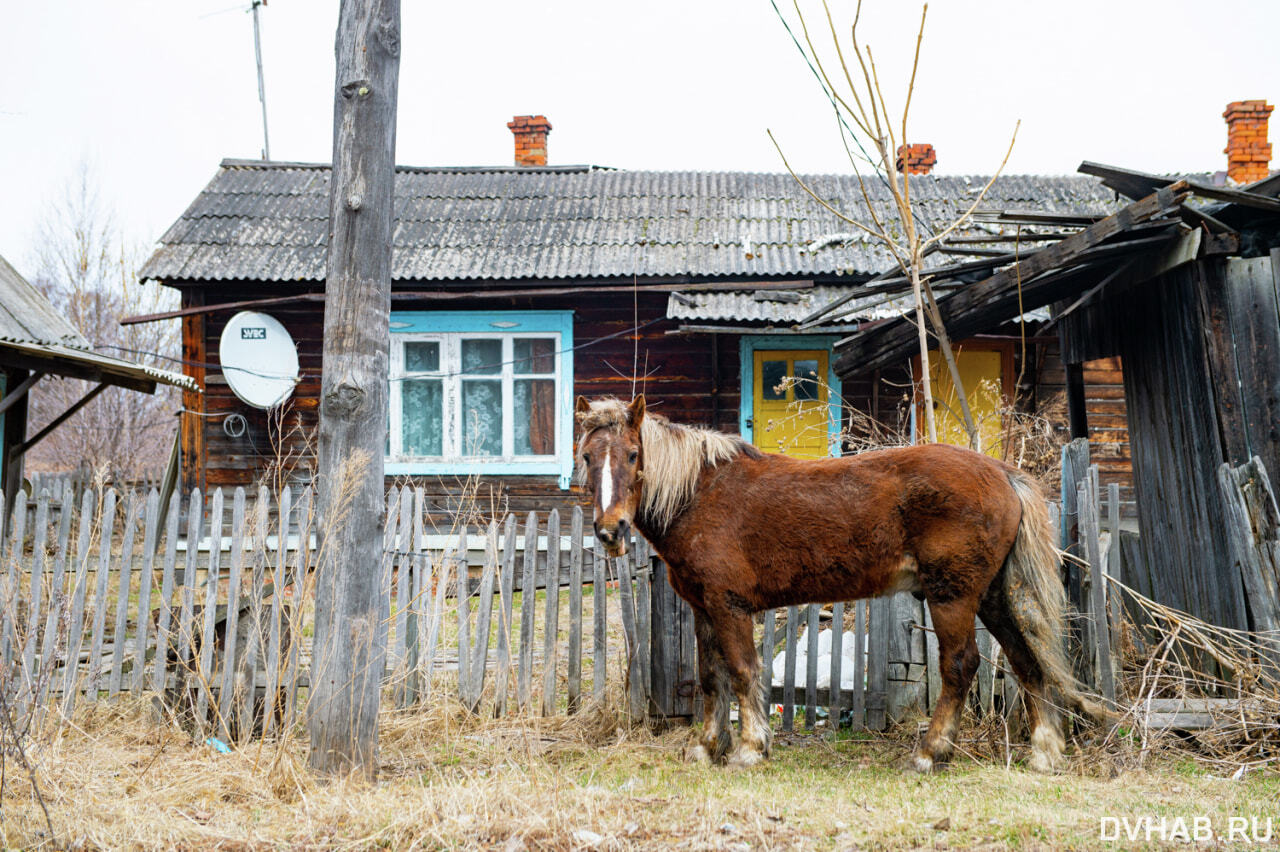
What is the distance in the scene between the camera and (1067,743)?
446cm

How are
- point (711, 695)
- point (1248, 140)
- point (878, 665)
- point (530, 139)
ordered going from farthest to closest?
1. point (530, 139)
2. point (1248, 140)
3. point (878, 665)
4. point (711, 695)

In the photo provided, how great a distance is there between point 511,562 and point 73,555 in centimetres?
264

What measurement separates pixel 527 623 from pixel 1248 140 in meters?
14.4

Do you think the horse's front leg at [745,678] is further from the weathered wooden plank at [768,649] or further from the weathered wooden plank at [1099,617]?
the weathered wooden plank at [1099,617]

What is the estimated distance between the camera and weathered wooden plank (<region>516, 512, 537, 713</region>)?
519 cm

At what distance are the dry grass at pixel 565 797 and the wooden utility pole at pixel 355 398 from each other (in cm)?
29

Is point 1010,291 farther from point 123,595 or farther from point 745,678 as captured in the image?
point 123,595

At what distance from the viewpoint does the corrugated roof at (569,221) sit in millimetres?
11602

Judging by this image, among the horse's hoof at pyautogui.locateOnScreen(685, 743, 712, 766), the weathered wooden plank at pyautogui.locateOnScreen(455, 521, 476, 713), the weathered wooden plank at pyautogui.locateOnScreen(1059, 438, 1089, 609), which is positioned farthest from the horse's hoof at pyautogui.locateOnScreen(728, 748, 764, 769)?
the weathered wooden plank at pyautogui.locateOnScreen(1059, 438, 1089, 609)

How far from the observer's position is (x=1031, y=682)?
436 cm

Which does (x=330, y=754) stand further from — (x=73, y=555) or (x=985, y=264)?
(x=985, y=264)

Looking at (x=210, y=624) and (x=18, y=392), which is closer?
(x=210, y=624)

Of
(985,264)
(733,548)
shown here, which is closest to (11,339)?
(733,548)

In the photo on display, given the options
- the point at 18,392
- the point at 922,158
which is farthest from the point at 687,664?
the point at 922,158
